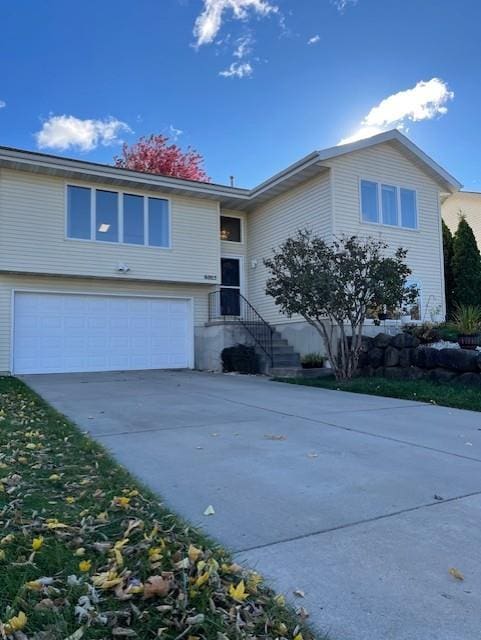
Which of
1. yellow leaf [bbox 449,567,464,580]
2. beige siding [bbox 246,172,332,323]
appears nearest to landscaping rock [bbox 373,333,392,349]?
beige siding [bbox 246,172,332,323]

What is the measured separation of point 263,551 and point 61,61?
15.6 metres

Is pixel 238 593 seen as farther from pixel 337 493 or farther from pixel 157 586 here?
pixel 337 493

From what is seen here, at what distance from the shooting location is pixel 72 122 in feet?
75.6

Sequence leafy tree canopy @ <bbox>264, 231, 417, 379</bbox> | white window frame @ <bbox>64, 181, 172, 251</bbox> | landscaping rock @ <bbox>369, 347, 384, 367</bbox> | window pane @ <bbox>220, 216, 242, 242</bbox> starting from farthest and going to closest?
1. window pane @ <bbox>220, 216, 242, 242</bbox>
2. white window frame @ <bbox>64, 181, 172, 251</bbox>
3. landscaping rock @ <bbox>369, 347, 384, 367</bbox>
4. leafy tree canopy @ <bbox>264, 231, 417, 379</bbox>

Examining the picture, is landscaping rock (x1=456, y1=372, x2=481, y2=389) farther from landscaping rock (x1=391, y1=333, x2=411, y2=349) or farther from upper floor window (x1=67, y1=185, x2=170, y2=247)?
upper floor window (x1=67, y1=185, x2=170, y2=247)

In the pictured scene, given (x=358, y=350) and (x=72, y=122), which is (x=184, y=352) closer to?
(x=358, y=350)

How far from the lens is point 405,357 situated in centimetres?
1050

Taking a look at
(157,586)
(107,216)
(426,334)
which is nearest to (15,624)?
(157,586)

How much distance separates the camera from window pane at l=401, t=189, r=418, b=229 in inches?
572

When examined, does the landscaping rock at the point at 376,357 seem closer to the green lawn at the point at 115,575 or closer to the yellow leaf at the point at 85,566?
the green lawn at the point at 115,575

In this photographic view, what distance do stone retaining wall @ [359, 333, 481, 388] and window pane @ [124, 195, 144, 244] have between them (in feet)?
23.4

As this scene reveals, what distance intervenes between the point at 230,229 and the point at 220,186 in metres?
2.03

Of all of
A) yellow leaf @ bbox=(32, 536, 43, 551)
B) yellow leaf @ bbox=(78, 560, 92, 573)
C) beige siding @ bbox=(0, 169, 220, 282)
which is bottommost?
yellow leaf @ bbox=(78, 560, 92, 573)

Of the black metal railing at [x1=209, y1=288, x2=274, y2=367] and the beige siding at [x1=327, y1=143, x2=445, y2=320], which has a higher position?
the beige siding at [x1=327, y1=143, x2=445, y2=320]
